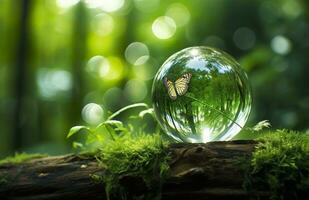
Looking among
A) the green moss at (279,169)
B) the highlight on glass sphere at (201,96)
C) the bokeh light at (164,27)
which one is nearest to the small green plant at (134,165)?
the highlight on glass sphere at (201,96)

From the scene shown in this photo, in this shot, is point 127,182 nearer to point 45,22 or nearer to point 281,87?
point 281,87

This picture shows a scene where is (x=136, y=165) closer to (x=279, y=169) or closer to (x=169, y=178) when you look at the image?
(x=169, y=178)

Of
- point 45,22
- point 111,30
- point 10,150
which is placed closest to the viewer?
point 10,150

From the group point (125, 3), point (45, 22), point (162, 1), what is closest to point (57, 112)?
point (45, 22)

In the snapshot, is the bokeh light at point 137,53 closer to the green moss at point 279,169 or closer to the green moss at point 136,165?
the green moss at point 136,165

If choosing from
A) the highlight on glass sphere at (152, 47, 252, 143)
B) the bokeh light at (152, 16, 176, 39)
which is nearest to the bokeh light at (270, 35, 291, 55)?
the highlight on glass sphere at (152, 47, 252, 143)

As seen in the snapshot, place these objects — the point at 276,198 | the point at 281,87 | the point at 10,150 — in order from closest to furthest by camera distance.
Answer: the point at 276,198 < the point at 281,87 < the point at 10,150

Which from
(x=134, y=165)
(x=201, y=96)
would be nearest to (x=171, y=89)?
(x=201, y=96)

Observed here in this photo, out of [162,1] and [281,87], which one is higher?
[162,1]
